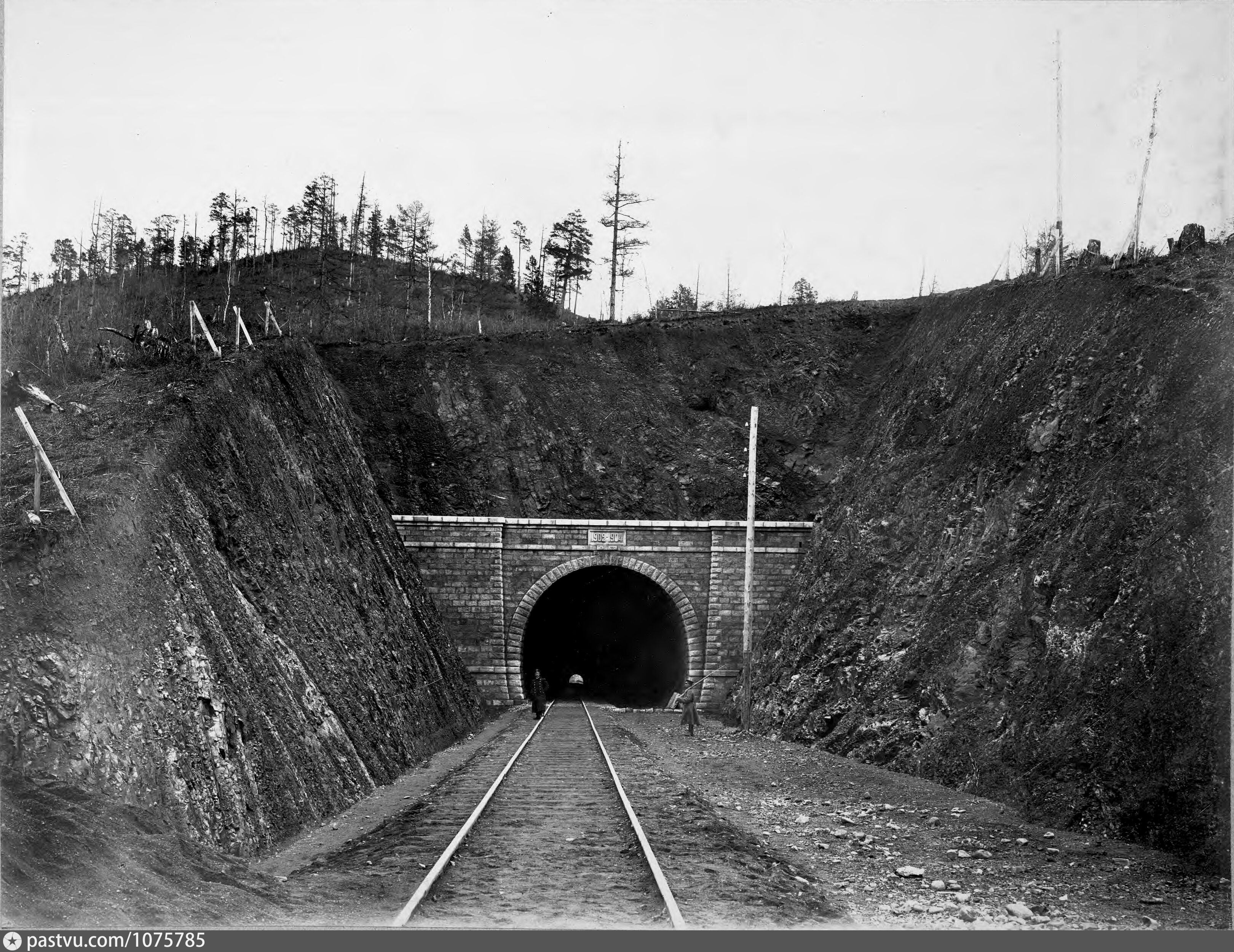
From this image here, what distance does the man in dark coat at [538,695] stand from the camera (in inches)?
1086

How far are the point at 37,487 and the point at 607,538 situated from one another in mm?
21869

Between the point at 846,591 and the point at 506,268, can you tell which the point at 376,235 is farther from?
the point at 846,591

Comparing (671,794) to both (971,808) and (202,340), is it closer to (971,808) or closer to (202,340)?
(971,808)

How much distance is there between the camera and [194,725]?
1004 cm

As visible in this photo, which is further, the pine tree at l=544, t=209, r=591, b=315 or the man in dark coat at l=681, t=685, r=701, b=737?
the pine tree at l=544, t=209, r=591, b=315

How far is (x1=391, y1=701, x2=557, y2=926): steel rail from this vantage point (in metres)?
7.10

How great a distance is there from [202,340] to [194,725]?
12.1m

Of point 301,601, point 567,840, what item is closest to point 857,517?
point 301,601

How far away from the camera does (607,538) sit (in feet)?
103

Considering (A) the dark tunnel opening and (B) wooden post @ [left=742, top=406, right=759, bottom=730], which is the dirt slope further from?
(B) wooden post @ [left=742, top=406, right=759, bottom=730]

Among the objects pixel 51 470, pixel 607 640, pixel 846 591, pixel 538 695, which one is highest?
pixel 51 470

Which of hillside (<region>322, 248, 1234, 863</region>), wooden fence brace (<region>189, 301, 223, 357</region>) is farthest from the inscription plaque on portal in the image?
wooden fence brace (<region>189, 301, 223, 357</region>)

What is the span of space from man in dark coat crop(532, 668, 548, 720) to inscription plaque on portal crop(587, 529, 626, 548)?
186 inches

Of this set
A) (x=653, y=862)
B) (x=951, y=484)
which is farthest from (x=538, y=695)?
(x=653, y=862)
